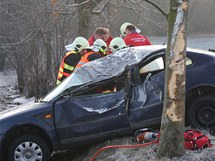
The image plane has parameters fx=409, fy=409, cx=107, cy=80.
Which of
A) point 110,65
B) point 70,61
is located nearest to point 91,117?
point 110,65

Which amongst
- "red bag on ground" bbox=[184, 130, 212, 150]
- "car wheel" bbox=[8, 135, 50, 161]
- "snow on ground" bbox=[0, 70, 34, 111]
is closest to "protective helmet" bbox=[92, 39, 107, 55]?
"car wheel" bbox=[8, 135, 50, 161]

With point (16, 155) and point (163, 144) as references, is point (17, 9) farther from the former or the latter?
point (163, 144)

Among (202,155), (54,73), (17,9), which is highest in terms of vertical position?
(17,9)

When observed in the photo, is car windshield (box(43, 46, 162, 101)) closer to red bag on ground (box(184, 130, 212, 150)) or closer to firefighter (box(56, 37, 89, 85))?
red bag on ground (box(184, 130, 212, 150))

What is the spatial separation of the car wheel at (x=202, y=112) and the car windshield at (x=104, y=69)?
1067 millimetres

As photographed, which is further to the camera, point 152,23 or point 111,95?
point 152,23

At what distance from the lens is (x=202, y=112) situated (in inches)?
232

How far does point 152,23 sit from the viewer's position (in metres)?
14.2

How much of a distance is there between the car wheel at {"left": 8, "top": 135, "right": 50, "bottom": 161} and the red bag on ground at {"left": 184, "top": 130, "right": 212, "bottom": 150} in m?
2.15

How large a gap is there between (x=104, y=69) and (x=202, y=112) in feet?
5.40

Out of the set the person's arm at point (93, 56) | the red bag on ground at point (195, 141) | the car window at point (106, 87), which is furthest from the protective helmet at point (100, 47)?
the red bag on ground at point (195, 141)

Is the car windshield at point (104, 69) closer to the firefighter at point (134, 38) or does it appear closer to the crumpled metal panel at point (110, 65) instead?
the crumpled metal panel at point (110, 65)

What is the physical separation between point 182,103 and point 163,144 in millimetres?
564

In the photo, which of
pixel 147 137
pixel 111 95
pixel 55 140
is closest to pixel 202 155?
pixel 147 137
